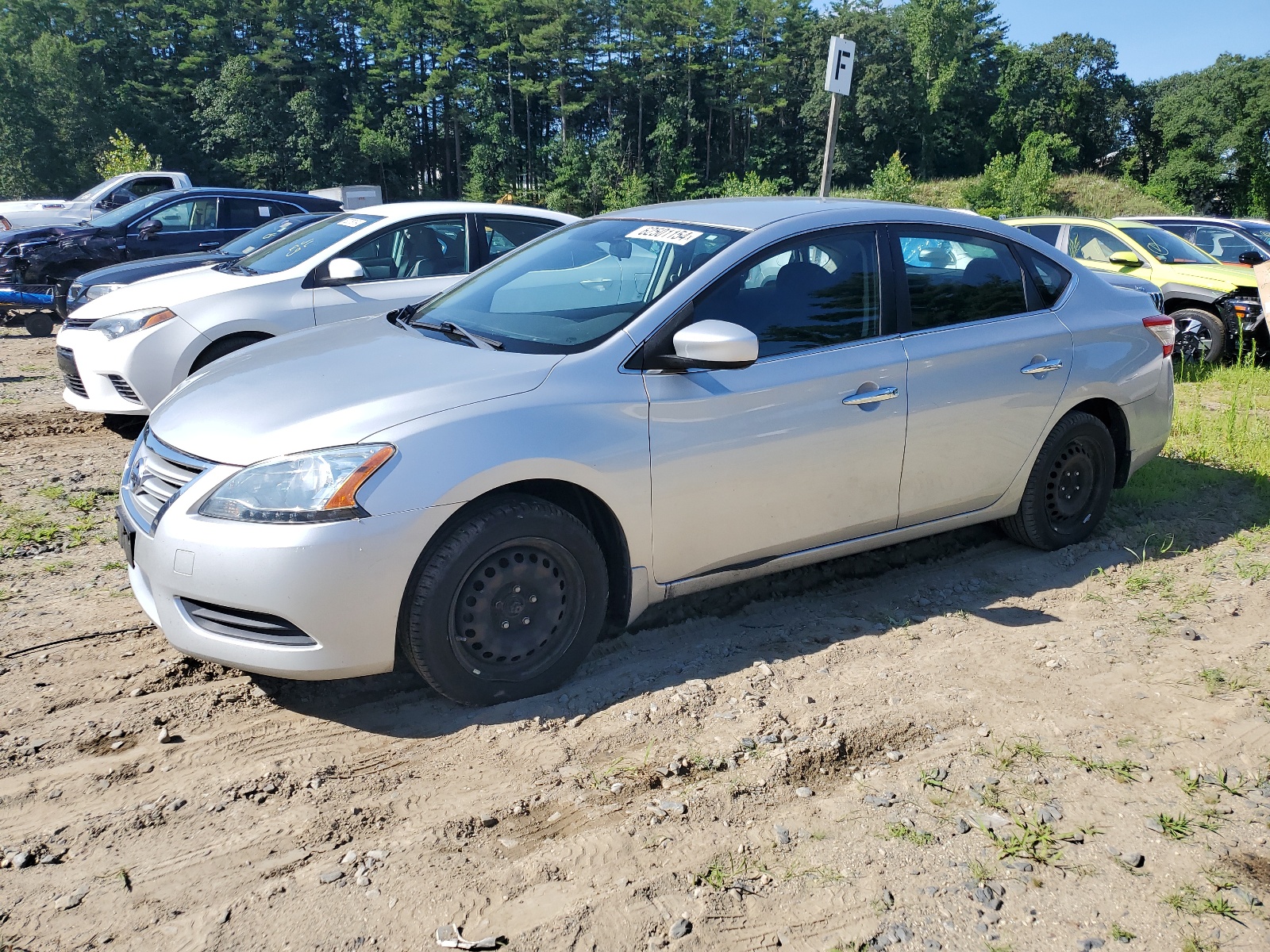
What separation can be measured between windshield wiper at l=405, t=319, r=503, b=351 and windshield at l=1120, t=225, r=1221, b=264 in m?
9.86

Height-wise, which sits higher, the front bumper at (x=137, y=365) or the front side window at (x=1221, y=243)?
the front side window at (x=1221, y=243)

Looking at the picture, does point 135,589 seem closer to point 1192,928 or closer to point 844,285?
point 844,285

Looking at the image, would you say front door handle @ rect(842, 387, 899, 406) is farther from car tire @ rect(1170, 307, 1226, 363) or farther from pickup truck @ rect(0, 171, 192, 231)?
pickup truck @ rect(0, 171, 192, 231)

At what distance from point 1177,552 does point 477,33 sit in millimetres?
85542

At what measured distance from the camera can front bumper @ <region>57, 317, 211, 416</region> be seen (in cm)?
687

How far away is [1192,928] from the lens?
2.49 meters

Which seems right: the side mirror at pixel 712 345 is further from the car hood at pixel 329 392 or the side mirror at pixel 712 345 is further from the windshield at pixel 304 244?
the windshield at pixel 304 244

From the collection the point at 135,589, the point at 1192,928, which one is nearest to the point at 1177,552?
the point at 1192,928

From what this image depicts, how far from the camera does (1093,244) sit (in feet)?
38.0

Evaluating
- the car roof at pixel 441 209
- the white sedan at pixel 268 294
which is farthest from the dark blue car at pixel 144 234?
the white sedan at pixel 268 294

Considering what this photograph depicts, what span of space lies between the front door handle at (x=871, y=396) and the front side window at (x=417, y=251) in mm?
4424

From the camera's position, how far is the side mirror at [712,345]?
3570 millimetres

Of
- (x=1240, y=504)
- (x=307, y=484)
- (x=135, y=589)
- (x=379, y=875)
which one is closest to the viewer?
(x=379, y=875)

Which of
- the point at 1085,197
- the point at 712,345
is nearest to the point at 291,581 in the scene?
the point at 712,345
